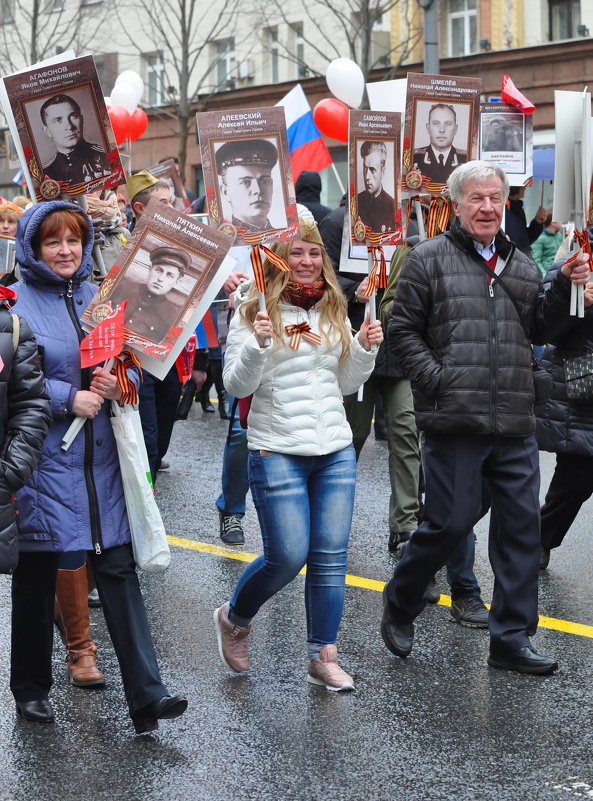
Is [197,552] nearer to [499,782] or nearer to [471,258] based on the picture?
[471,258]

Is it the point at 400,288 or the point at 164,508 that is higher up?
the point at 400,288

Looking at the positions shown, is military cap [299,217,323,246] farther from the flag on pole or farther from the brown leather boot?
the brown leather boot

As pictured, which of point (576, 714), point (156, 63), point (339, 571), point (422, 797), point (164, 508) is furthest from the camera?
point (156, 63)

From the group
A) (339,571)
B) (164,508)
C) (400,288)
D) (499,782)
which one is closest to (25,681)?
(339,571)

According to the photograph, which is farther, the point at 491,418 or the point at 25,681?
the point at 491,418

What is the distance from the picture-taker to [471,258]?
5145mm

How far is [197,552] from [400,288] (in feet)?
8.28

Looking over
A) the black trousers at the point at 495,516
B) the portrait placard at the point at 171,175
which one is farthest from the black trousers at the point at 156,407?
the portrait placard at the point at 171,175

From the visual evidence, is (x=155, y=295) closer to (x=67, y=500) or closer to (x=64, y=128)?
(x=67, y=500)

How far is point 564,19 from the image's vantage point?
25875 millimetres

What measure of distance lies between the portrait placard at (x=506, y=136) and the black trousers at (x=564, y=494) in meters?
1.77

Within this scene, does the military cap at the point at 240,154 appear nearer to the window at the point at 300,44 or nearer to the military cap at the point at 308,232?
the military cap at the point at 308,232

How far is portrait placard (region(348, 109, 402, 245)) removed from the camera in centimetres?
552

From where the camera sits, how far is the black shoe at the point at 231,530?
735 centimetres
